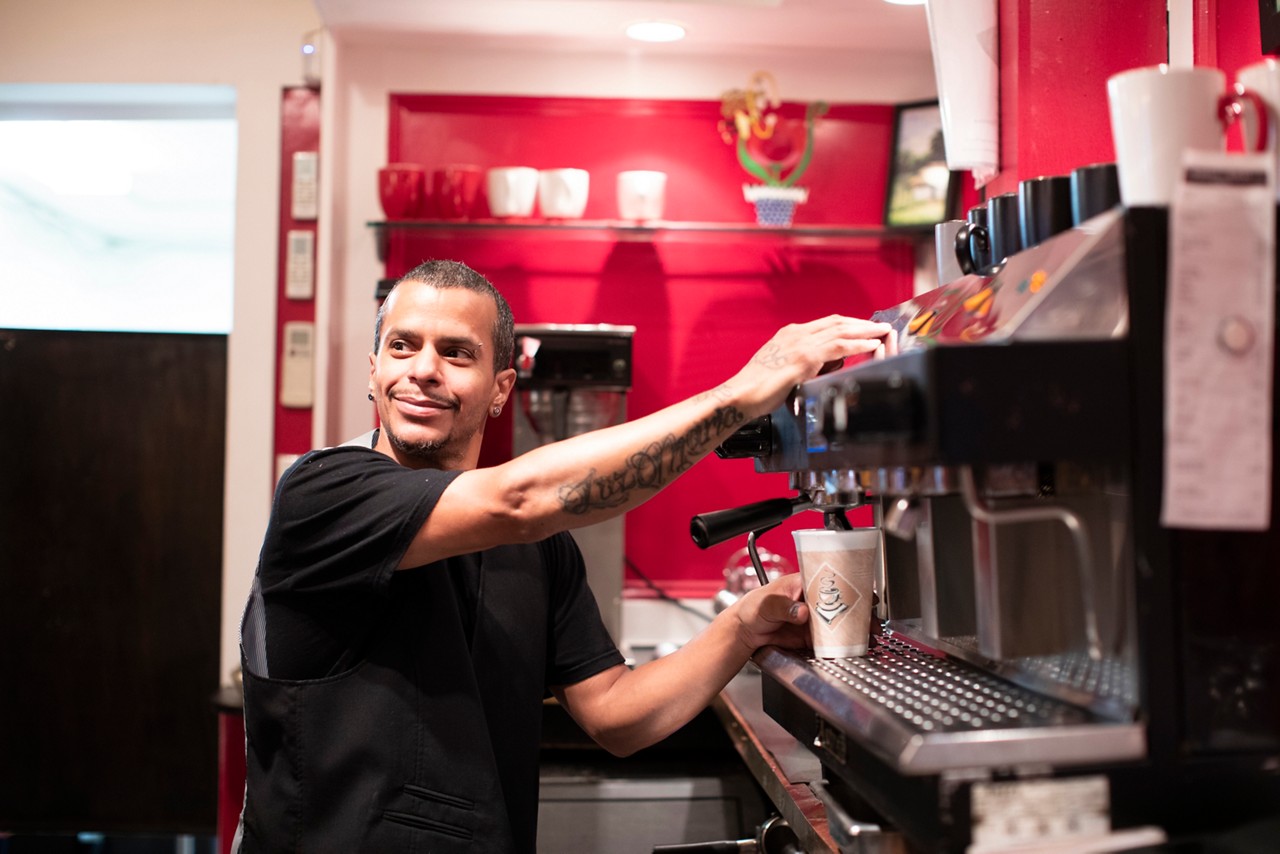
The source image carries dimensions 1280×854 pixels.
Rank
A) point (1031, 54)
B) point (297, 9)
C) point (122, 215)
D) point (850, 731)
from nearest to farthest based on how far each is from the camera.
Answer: point (850, 731) < point (1031, 54) < point (297, 9) < point (122, 215)

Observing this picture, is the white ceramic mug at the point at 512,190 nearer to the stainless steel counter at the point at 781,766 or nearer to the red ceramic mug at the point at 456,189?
the red ceramic mug at the point at 456,189

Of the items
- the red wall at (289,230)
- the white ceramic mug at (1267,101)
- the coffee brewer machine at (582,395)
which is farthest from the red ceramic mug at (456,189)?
the white ceramic mug at (1267,101)

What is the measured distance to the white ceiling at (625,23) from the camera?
2.81 metres

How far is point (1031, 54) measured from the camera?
5.33 ft

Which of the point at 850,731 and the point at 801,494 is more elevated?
the point at 801,494

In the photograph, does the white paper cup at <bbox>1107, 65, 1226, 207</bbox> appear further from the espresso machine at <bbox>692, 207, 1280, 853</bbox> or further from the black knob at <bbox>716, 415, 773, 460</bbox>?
the black knob at <bbox>716, 415, 773, 460</bbox>

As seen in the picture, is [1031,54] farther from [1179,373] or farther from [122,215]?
[122,215]

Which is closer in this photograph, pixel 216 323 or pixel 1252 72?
pixel 1252 72

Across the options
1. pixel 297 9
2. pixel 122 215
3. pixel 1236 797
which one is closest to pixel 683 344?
pixel 297 9

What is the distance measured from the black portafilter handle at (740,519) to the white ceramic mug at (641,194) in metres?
1.86

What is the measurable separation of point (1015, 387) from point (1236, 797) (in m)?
0.32

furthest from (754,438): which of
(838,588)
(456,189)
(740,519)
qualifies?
(456,189)

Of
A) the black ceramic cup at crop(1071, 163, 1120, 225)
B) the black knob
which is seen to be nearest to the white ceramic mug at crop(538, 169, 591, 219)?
the black knob

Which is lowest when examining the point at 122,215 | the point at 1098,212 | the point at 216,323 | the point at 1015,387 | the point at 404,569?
the point at 404,569
